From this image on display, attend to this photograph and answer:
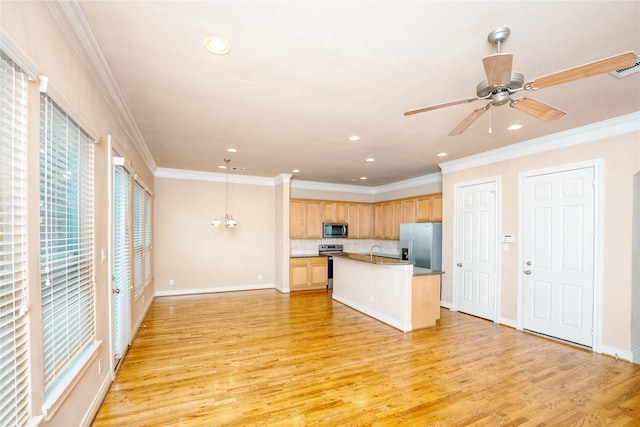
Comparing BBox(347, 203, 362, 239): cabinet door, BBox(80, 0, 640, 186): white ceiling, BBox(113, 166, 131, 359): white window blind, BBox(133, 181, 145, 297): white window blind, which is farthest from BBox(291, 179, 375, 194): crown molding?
BBox(113, 166, 131, 359): white window blind

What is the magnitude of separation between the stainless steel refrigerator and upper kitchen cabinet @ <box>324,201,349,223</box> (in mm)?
1760

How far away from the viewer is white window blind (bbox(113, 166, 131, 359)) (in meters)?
3.07

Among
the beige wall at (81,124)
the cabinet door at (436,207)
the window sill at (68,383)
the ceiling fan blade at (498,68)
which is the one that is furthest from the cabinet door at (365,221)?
the window sill at (68,383)

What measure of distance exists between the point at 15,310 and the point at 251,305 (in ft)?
14.8

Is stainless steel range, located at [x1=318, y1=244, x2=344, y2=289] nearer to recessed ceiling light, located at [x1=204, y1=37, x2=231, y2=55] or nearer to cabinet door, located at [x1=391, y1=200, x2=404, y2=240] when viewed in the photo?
cabinet door, located at [x1=391, y1=200, x2=404, y2=240]

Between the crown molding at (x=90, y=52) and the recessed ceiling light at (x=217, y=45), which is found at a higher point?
the recessed ceiling light at (x=217, y=45)

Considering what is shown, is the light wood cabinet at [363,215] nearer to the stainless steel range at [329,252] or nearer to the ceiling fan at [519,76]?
the stainless steel range at [329,252]

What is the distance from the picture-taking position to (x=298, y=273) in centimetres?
690

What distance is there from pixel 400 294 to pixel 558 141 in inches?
119

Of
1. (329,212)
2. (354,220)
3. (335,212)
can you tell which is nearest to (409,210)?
(354,220)

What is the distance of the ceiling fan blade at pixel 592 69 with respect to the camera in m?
1.47

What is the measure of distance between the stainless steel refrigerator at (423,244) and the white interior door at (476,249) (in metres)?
0.51

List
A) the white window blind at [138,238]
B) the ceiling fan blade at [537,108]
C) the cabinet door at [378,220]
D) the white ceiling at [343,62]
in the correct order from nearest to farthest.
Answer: the white ceiling at [343,62] < the ceiling fan blade at [537,108] < the white window blind at [138,238] < the cabinet door at [378,220]

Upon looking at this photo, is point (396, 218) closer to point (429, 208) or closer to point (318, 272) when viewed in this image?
point (429, 208)
